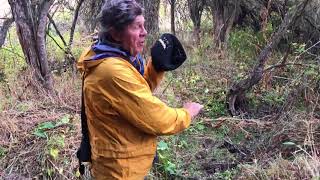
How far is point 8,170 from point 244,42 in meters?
6.34

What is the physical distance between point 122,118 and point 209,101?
14.6 feet

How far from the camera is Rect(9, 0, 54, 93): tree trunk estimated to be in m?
6.16

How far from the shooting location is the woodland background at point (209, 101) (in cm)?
448

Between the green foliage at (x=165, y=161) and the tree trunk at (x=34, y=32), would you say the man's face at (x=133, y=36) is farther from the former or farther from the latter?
the tree trunk at (x=34, y=32)

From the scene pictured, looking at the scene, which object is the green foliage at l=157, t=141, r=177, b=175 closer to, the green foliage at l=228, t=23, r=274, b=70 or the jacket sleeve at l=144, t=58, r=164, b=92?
the jacket sleeve at l=144, t=58, r=164, b=92

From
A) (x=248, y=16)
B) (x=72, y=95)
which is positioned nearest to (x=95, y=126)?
(x=72, y=95)

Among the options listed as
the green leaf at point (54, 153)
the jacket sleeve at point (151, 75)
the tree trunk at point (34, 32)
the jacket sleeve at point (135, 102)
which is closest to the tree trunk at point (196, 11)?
the tree trunk at point (34, 32)

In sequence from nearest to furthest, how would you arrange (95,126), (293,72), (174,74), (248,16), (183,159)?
1. (95,126)
2. (183,159)
3. (293,72)
4. (174,74)
5. (248,16)

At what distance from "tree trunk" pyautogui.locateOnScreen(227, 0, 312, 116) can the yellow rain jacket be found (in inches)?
149

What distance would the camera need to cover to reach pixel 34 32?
6.27 metres

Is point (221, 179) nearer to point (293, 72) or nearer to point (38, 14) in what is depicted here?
point (293, 72)

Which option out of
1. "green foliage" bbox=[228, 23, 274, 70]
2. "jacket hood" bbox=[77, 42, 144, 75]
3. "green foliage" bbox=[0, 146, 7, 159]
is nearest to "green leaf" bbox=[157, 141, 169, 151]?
"green foliage" bbox=[0, 146, 7, 159]

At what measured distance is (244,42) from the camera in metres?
9.60

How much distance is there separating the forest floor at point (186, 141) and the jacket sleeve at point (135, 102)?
1.73 meters
